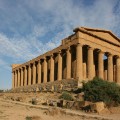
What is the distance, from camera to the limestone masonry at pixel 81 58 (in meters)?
41.9

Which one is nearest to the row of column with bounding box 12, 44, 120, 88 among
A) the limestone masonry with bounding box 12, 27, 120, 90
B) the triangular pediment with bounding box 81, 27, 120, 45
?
the limestone masonry with bounding box 12, 27, 120, 90

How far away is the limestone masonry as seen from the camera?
41.9 m

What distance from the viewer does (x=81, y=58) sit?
41312 mm

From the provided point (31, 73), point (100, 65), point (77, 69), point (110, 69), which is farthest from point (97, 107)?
point (31, 73)

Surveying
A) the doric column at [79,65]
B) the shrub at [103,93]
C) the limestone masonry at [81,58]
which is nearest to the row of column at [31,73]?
the limestone masonry at [81,58]

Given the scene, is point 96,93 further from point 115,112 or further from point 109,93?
point 115,112

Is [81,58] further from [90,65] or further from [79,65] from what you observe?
[90,65]

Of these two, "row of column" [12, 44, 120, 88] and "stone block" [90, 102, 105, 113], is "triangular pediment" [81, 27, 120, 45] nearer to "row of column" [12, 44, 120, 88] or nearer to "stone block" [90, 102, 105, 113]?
"row of column" [12, 44, 120, 88]

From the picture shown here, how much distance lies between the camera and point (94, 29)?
45.1 metres

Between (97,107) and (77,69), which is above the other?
(77,69)

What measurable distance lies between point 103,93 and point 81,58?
16292mm

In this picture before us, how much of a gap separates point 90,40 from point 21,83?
26543 millimetres

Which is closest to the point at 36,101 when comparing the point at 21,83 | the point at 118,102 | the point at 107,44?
the point at 118,102

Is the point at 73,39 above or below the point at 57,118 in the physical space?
above
